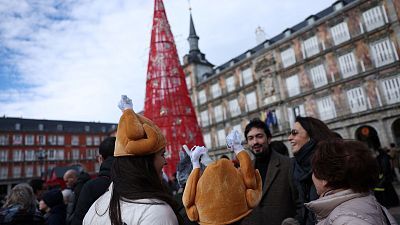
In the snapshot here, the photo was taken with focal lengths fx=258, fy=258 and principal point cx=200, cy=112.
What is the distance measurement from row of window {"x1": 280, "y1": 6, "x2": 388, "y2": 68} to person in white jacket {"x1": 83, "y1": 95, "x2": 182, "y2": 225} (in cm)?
1899

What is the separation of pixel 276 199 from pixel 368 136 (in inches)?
719

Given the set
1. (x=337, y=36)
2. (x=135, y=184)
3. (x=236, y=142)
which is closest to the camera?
(x=135, y=184)

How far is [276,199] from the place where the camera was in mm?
2439

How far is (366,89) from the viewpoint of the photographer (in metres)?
16.5

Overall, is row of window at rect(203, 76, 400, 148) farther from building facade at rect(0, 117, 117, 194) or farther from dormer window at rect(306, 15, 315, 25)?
building facade at rect(0, 117, 117, 194)

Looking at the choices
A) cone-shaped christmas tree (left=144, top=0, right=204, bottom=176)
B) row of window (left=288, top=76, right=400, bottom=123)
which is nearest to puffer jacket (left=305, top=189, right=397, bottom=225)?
cone-shaped christmas tree (left=144, top=0, right=204, bottom=176)

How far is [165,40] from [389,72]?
48.0 ft

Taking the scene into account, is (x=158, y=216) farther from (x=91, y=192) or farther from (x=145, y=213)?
(x=91, y=192)

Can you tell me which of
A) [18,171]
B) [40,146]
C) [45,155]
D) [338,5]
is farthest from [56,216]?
[40,146]

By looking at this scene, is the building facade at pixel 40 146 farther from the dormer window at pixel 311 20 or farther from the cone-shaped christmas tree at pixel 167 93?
the dormer window at pixel 311 20

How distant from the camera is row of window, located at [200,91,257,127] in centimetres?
2297

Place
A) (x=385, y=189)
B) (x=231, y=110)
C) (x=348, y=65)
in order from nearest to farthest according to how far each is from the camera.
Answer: (x=385, y=189), (x=348, y=65), (x=231, y=110)

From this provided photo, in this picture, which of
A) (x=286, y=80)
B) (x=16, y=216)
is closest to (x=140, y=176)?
(x=16, y=216)

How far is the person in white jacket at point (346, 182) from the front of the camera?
1270mm
